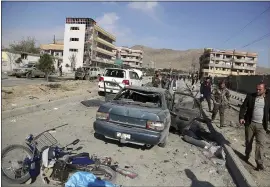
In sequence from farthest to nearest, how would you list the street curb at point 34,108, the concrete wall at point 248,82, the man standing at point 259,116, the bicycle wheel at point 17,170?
the concrete wall at point 248,82, the street curb at point 34,108, the man standing at point 259,116, the bicycle wheel at point 17,170

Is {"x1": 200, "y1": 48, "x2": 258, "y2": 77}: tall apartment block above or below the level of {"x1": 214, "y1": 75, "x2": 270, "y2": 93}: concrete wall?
above

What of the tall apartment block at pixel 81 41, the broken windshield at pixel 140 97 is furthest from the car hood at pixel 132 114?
the tall apartment block at pixel 81 41

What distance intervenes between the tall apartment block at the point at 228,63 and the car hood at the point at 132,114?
4149 inches

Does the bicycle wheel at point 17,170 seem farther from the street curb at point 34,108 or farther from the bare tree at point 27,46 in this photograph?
the bare tree at point 27,46

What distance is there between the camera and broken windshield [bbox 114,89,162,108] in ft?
22.8

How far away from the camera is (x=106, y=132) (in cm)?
615

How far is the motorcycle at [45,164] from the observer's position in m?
4.12

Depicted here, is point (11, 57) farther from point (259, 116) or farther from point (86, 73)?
point (259, 116)

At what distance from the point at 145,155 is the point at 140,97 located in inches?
74.6

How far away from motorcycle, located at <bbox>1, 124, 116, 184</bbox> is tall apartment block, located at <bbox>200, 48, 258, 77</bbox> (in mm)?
107379

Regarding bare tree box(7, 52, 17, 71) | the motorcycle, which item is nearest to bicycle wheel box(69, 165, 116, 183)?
the motorcycle

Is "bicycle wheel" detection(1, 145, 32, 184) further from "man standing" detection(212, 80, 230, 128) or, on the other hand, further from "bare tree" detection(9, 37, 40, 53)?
"bare tree" detection(9, 37, 40, 53)

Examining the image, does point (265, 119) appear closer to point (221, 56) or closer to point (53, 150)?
point (53, 150)

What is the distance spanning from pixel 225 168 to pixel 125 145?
238 cm
